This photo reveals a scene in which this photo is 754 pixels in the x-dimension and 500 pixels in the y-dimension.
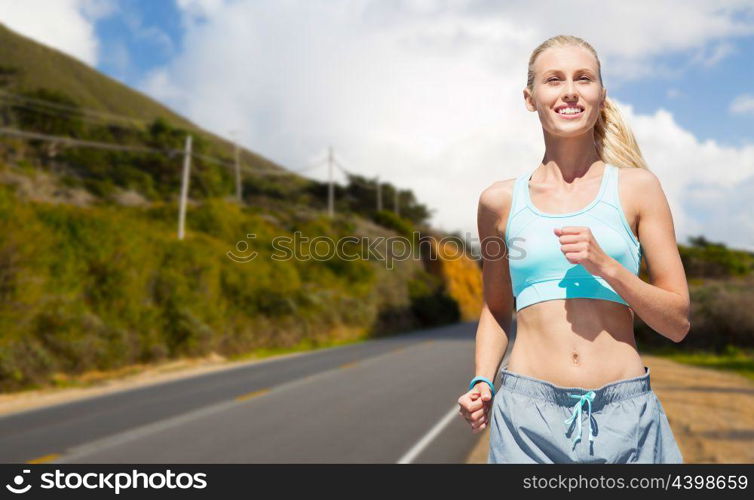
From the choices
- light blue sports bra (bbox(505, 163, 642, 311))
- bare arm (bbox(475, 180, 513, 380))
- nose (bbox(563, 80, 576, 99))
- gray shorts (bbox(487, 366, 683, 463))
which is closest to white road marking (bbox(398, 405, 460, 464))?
bare arm (bbox(475, 180, 513, 380))

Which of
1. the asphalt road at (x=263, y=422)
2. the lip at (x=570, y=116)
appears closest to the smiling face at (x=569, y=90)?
the lip at (x=570, y=116)

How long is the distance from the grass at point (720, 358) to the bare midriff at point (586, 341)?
21684 millimetres

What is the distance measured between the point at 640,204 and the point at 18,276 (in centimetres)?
1728

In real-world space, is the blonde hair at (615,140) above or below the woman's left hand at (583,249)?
above

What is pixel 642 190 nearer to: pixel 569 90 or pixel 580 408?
pixel 569 90

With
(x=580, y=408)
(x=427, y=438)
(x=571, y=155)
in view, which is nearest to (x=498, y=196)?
(x=571, y=155)

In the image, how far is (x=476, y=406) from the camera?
2031mm

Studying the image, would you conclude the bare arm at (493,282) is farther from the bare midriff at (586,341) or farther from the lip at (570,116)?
the lip at (570,116)

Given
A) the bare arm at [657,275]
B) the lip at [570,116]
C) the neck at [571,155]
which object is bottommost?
the bare arm at [657,275]

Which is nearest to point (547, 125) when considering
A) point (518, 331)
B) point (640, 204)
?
point (640, 204)

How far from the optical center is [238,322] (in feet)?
95.3

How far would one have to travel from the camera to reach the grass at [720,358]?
23.3 metres

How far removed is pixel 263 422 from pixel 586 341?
35.2ft
